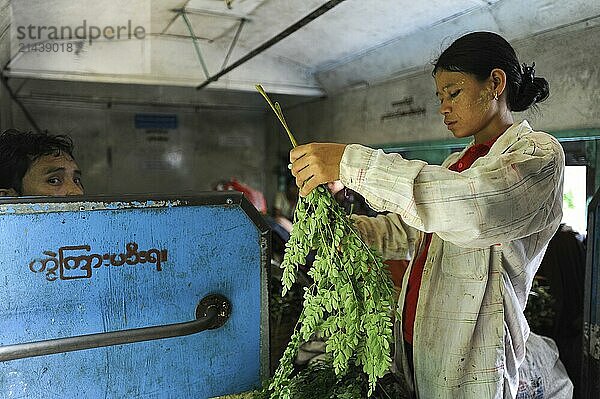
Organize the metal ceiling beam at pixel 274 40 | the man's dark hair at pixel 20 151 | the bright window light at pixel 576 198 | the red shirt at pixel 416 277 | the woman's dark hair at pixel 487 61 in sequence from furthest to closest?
1. the metal ceiling beam at pixel 274 40
2. the bright window light at pixel 576 198
3. the man's dark hair at pixel 20 151
4. the red shirt at pixel 416 277
5. the woman's dark hair at pixel 487 61

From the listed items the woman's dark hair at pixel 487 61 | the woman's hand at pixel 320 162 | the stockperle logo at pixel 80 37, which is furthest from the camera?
the stockperle logo at pixel 80 37

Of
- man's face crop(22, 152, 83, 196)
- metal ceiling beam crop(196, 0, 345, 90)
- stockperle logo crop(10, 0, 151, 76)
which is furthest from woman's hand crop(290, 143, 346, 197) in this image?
stockperle logo crop(10, 0, 151, 76)

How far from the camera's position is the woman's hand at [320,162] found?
3.46 ft

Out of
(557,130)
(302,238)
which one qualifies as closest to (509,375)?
(302,238)

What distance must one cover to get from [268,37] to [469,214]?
4734 millimetres

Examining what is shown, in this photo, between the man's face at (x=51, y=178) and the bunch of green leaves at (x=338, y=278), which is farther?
the man's face at (x=51, y=178)

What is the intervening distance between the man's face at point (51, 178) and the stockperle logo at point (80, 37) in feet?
9.13

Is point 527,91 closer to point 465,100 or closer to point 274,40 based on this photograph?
point 465,100

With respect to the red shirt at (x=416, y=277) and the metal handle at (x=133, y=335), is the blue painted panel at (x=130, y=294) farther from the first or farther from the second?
the red shirt at (x=416, y=277)

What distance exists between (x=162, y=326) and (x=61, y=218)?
308 millimetres

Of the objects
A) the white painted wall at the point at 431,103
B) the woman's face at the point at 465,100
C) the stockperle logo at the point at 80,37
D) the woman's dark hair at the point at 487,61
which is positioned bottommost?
the woman's face at the point at 465,100

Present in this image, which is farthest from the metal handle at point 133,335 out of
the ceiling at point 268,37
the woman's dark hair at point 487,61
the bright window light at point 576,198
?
the ceiling at point 268,37

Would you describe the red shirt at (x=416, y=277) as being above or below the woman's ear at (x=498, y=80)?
below

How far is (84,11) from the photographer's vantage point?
4.30m
